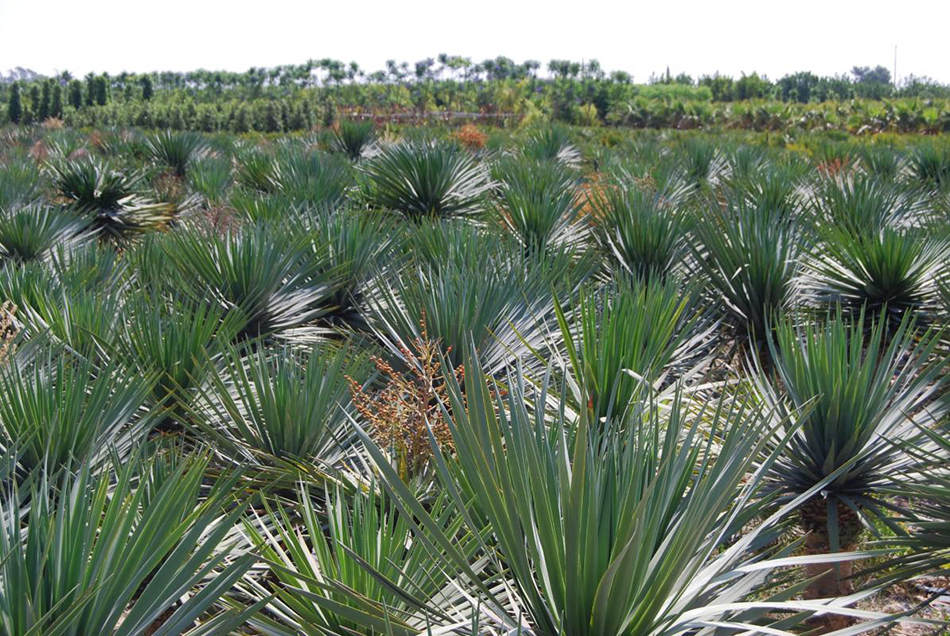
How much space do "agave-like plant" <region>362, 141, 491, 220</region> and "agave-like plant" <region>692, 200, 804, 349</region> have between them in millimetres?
3120

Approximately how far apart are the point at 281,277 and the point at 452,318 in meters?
1.47

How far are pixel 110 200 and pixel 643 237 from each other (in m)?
5.87

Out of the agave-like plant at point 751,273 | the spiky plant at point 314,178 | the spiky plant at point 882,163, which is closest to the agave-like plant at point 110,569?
the agave-like plant at point 751,273

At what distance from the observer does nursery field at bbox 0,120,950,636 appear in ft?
5.40


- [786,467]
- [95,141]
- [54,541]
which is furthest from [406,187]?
[95,141]

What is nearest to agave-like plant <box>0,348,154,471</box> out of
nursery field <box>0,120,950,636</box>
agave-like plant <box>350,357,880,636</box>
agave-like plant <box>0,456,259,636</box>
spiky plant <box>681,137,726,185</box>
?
nursery field <box>0,120,950,636</box>

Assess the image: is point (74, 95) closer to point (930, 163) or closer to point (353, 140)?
point (353, 140)

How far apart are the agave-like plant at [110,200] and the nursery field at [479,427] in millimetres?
783

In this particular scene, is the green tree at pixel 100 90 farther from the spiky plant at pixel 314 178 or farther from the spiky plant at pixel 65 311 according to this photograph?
the spiky plant at pixel 65 311

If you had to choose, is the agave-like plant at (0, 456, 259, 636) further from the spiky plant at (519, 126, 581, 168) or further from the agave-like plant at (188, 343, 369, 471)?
the spiky plant at (519, 126, 581, 168)

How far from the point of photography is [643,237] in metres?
5.33

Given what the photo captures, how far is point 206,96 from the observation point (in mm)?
62438

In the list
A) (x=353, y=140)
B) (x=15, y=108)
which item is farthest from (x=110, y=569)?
(x=15, y=108)

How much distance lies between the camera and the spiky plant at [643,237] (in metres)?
5.26
